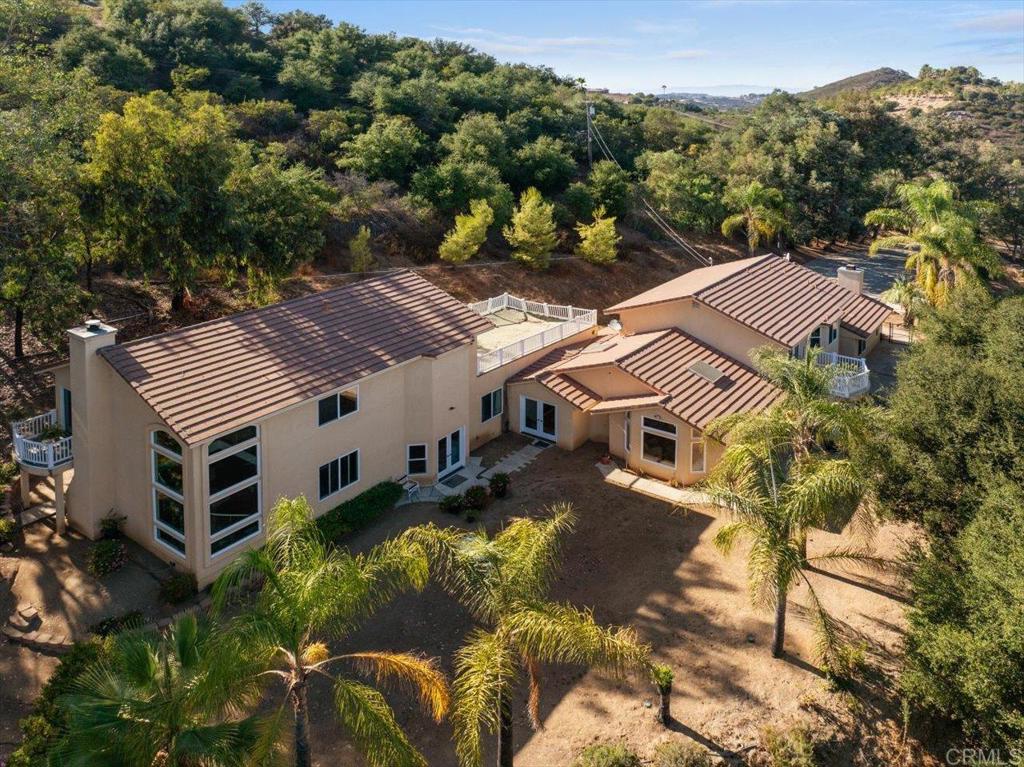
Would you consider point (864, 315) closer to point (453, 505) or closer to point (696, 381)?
point (696, 381)

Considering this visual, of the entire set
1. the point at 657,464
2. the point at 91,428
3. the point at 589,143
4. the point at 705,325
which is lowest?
the point at 657,464

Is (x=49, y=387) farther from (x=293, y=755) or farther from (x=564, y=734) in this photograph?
(x=564, y=734)

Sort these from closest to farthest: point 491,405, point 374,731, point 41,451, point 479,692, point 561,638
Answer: point 374,731 < point 479,692 < point 561,638 < point 41,451 < point 491,405

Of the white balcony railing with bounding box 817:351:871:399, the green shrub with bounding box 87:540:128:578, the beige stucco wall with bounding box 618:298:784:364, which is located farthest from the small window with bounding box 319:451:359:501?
the white balcony railing with bounding box 817:351:871:399

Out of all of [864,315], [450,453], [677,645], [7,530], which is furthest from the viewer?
[864,315]

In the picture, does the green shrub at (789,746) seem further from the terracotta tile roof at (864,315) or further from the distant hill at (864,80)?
the distant hill at (864,80)

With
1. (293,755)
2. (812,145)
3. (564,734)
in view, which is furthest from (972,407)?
(812,145)

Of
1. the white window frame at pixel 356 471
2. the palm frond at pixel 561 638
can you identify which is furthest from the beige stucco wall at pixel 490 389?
the palm frond at pixel 561 638

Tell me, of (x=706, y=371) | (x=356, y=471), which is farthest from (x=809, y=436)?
(x=356, y=471)
